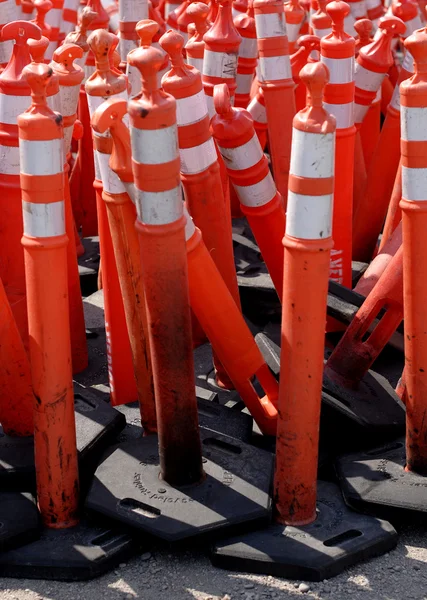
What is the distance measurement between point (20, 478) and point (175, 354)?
0.62 metres

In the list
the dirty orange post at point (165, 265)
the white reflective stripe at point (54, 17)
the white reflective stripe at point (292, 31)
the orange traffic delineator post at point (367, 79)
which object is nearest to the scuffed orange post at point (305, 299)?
the dirty orange post at point (165, 265)

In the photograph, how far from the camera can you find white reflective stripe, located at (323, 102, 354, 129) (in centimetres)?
335

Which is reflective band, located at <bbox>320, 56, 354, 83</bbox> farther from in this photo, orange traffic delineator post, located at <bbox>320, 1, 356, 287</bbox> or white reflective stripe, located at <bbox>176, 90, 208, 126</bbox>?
white reflective stripe, located at <bbox>176, 90, 208, 126</bbox>

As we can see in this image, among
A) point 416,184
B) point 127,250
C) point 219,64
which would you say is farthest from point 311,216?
point 219,64

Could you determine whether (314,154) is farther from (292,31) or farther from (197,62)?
(292,31)

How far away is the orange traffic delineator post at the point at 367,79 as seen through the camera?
3.74 meters

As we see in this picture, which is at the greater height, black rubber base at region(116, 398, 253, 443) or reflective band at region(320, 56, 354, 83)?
reflective band at region(320, 56, 354, 83)

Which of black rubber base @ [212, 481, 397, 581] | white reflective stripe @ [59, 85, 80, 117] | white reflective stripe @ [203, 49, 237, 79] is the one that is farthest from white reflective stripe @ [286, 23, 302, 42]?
black rubber base @ [212, 481, 397, 581]

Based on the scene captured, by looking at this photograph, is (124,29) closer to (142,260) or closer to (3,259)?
(3,259)

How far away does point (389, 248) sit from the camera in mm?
3439

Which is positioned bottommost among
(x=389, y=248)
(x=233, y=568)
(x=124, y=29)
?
(x=233, y=568)

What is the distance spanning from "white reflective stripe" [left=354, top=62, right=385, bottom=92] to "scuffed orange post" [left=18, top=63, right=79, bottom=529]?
1808mm

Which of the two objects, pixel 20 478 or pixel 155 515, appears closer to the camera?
pixel 155 515

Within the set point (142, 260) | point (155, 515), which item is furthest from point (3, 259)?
point (155, 515)
